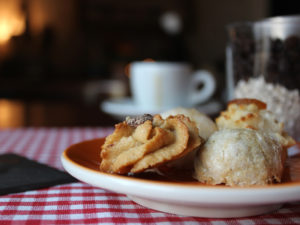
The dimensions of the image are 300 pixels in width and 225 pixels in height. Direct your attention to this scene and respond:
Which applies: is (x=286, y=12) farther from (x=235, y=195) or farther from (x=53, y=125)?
(x=235, y=195)

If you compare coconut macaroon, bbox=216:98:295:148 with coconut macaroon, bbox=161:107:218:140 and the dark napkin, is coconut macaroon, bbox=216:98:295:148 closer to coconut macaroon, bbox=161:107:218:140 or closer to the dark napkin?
coconut macaroon, bbox=161:107:218:140

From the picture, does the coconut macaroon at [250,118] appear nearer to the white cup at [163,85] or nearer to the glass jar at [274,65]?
the glass jar at [274,65]

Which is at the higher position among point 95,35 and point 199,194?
point 199,194

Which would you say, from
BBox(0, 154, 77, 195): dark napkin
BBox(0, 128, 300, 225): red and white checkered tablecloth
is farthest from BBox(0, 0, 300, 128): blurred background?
BBox(0, 128, 300, 225): red and white checkered tablecloth

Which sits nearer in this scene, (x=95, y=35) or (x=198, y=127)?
(x=198, y=127)

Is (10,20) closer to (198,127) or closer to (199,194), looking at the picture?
(198,127)

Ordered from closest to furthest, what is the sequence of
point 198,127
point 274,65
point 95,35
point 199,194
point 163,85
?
point 199,194, point 198,127, point 274,65, point 163,85, point 95,35

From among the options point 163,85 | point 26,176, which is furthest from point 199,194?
point 163,85
